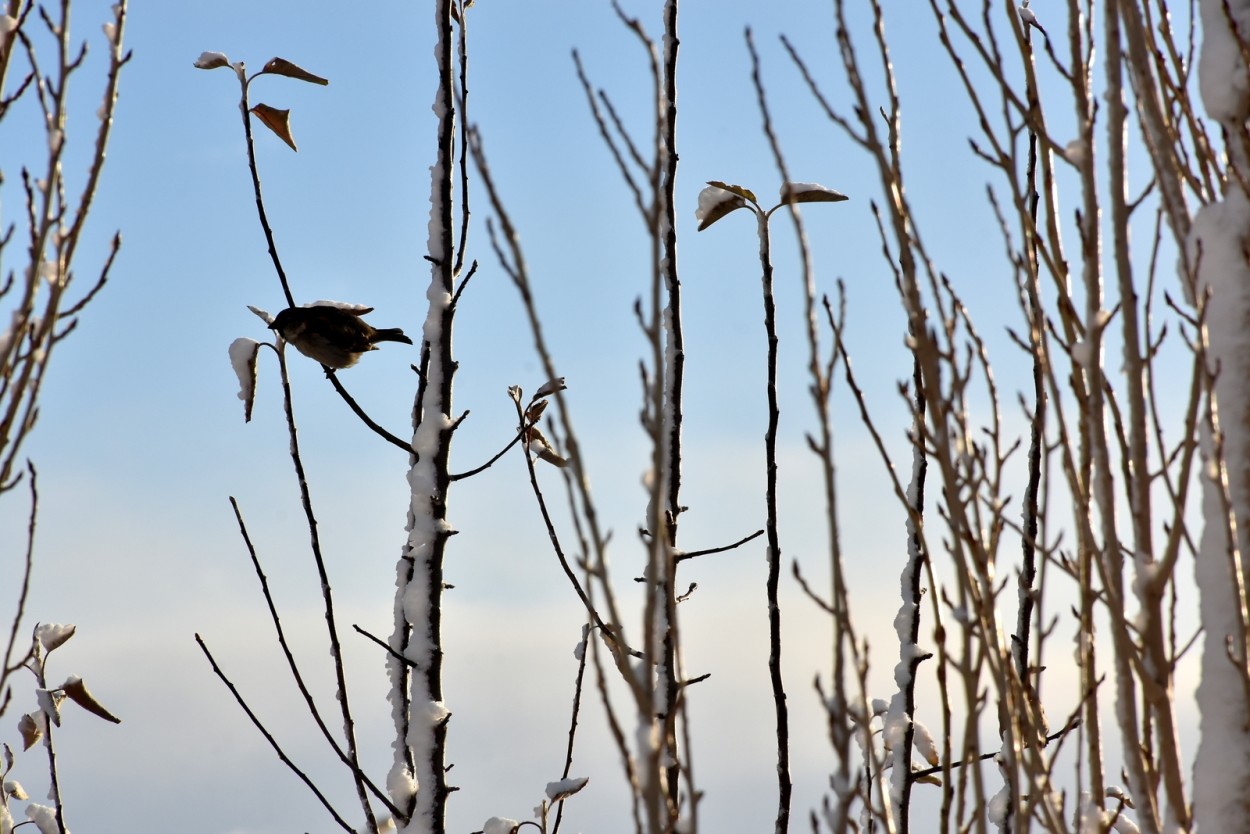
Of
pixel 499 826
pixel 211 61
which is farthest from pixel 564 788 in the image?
pixel 211 61

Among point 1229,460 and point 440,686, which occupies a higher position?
point 1229,460

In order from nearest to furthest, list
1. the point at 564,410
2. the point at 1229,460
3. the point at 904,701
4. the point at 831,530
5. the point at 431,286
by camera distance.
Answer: the point at 564,410 → the point at 831,530 → the point at 1229,460 → the point at 431,286 → the point at 904,701

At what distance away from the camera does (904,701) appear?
112 inches

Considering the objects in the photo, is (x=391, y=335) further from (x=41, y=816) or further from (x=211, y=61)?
(x=41, y=816)

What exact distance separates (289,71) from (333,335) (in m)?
1.17

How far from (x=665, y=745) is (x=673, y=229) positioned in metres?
1.15

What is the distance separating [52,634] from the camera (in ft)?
10.3

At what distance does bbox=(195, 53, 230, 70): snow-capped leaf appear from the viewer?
2783mm

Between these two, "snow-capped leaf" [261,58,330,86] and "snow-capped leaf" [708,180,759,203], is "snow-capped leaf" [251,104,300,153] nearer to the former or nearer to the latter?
"snow-capped leaf" [261,58,330,86]

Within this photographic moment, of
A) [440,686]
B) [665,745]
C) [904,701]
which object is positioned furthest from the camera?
[904,701]

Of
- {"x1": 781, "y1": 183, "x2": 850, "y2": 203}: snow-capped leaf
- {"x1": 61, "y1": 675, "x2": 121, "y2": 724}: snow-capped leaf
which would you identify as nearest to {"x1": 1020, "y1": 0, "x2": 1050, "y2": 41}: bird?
{"x1": 781, "y1": 183, "x2": 850, "y2": 203}: snow-capped leaf

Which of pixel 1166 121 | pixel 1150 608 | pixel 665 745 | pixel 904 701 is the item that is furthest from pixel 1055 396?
pixel 904 701

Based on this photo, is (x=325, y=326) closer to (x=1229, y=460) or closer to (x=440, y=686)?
(x=440, y=686)

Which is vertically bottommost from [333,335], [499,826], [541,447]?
[499,826]
